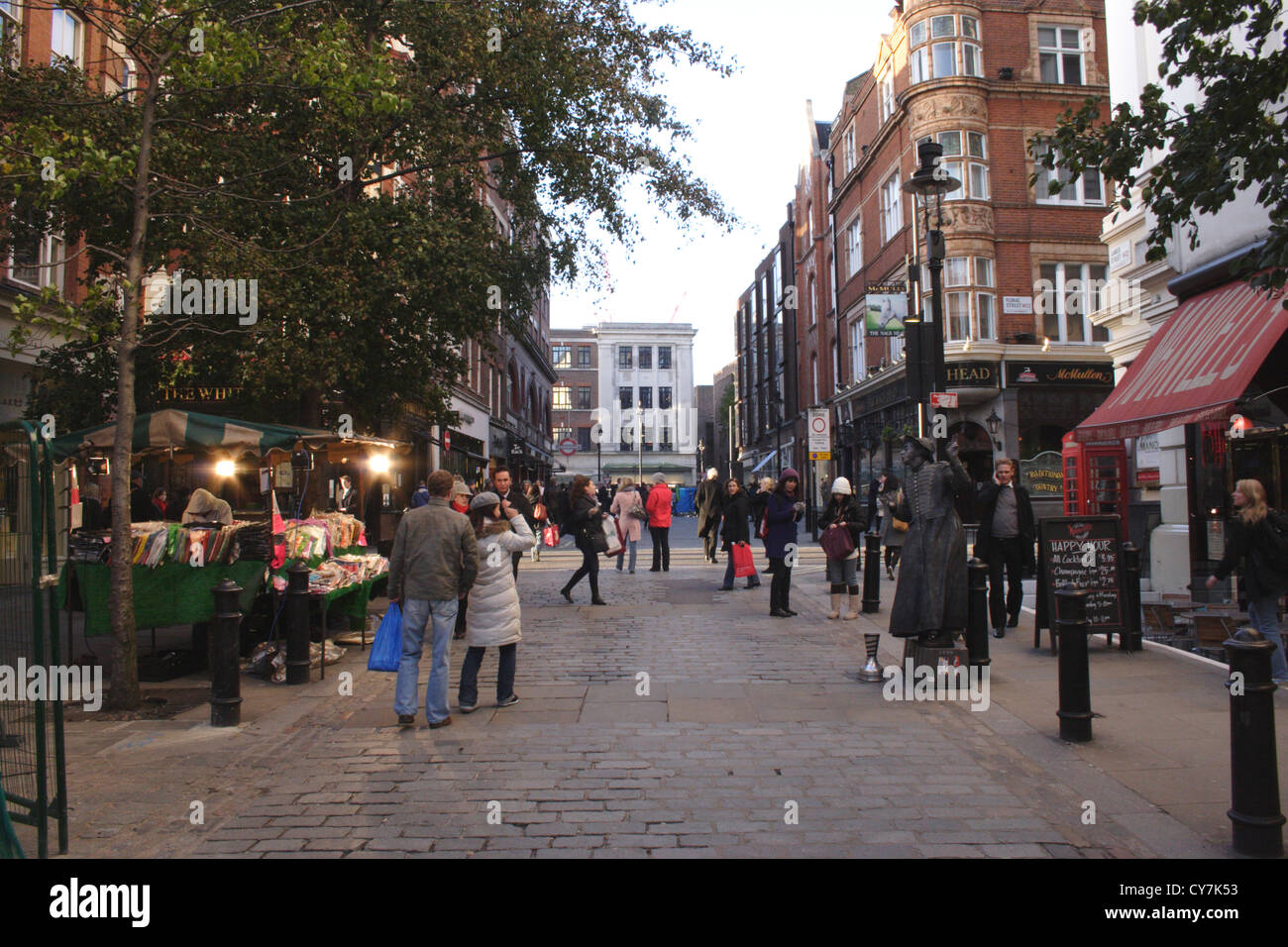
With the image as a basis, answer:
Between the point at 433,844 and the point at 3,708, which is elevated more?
the point at 3,708

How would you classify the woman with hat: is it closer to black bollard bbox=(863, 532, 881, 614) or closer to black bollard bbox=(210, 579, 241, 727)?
black bollard bbox=(863, 532, 881, 614)

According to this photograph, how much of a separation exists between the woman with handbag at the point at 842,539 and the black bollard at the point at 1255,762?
7.04 m

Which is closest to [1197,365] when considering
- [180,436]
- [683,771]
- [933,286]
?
[933,286]

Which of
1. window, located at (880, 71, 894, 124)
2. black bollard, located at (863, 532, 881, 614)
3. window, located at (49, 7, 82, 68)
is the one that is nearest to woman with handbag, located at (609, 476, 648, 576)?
black bollard, located at (863, 532, 881, 614)

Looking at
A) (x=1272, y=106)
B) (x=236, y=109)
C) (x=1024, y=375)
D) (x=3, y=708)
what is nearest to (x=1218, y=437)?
(x=1272, y=106)

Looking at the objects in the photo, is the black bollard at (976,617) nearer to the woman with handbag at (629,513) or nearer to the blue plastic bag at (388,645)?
the blue plastic bag at (388,645)

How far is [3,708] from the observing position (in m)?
4.24

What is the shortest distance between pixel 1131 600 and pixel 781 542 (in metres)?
4.31

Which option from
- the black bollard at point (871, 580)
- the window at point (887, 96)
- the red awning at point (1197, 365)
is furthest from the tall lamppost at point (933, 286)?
the window at point (887, 96)

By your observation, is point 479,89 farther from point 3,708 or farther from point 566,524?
point 3,708

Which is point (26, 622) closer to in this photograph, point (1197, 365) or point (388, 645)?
point (388, 645)

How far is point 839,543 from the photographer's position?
11461 mm

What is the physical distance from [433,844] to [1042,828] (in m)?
2.98

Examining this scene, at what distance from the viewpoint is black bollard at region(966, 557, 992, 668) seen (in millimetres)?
7926
